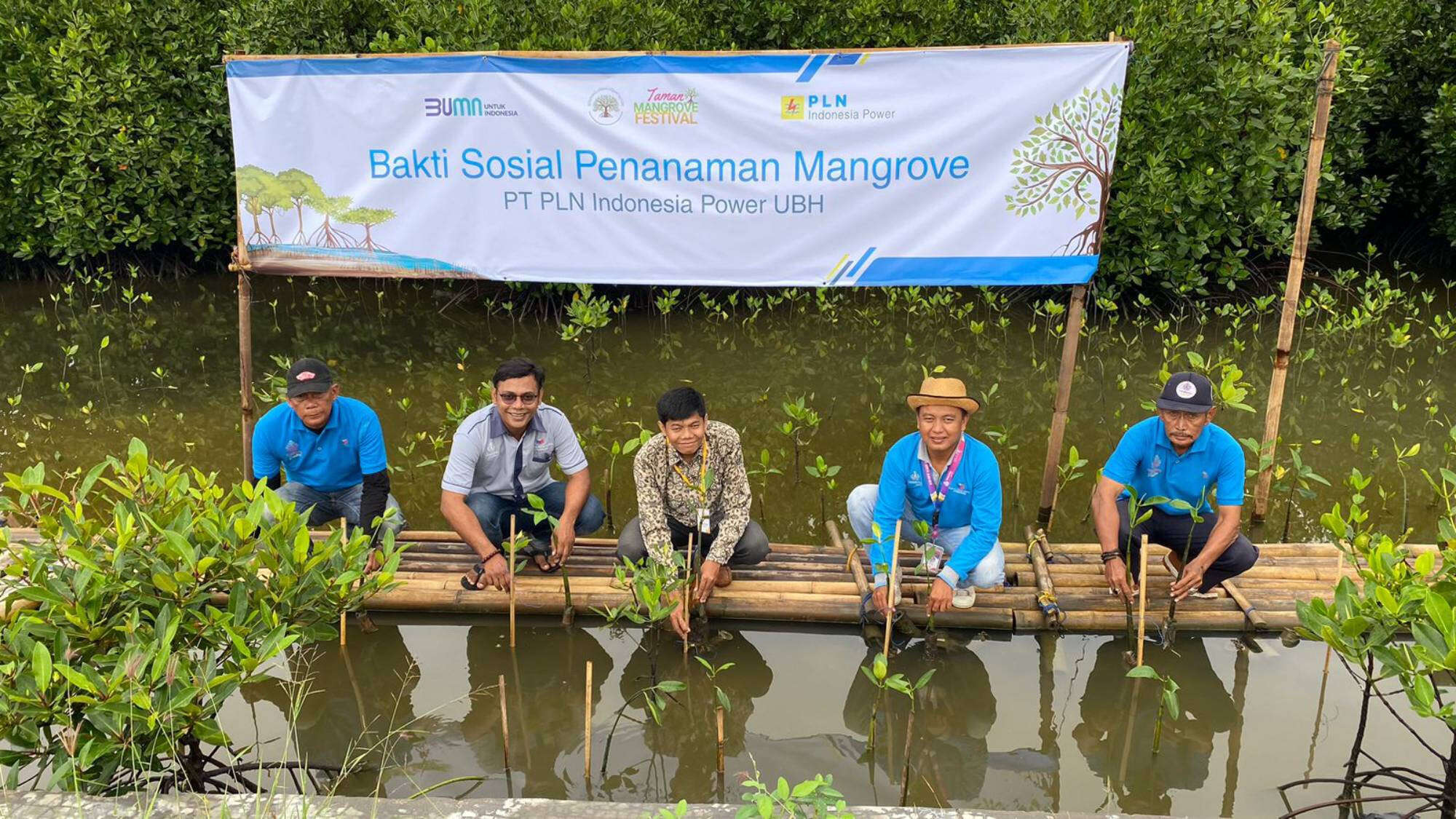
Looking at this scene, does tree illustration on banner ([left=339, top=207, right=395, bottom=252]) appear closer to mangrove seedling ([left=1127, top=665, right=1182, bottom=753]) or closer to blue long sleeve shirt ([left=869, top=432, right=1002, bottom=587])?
blue long sleeve shirt ([left=869, top=432, right=1002, bottom=587])

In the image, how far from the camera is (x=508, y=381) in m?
4.59

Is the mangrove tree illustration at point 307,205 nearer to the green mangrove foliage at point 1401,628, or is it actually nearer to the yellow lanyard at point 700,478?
the yellow lanyard at point 700,478

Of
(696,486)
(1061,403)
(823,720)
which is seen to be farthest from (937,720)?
(1061,403)

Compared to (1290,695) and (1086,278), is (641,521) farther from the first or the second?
(1290,695)

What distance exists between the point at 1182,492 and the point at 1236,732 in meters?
1.12

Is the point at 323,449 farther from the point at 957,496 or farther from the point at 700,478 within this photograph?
the point at 957,496

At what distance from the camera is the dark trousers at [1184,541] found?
4449mm

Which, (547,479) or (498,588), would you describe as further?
(547,479)

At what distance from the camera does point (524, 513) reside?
201 inches

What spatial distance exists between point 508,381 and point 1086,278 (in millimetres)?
2963

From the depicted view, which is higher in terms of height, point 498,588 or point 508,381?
point 508,381

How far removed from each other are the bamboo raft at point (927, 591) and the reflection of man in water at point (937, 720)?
232mm

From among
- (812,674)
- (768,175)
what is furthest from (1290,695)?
(768,175)

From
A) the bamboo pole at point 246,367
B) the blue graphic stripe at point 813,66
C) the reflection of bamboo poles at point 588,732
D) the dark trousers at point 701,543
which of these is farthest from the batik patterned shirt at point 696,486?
the bamboo pole at point 246,367
